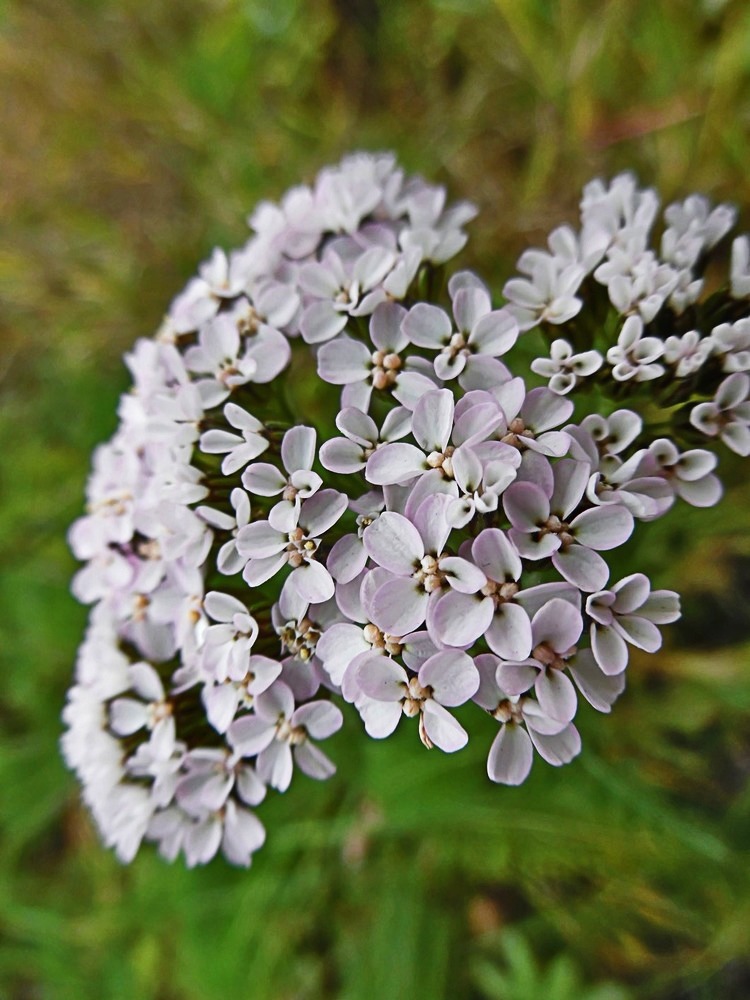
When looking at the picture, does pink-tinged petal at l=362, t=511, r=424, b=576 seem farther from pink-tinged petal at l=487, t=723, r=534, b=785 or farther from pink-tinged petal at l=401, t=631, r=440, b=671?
pink-tinged petal at l=487, t=723, r=534, b=785

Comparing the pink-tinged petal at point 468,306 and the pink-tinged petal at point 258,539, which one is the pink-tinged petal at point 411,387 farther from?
the pink-tinged petal at point 258,539

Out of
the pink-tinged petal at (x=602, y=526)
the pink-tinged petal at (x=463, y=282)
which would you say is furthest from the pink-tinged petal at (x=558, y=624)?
the pink-tinged petal at (x=463, y=282)

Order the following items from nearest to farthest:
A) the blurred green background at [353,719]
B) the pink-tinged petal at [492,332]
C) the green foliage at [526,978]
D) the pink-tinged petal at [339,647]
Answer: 1. the pink-tinged petal at [339,647]
2. the pink-tinged petal at [492,332]
3. the blurred green background at [353,719]
4. the green foliage at [526,978]

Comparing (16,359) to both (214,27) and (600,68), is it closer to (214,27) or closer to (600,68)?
(214,27)

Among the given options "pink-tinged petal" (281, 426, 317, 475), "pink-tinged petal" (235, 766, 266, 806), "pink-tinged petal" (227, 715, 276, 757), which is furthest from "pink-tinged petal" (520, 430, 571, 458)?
"pink-tinged petal" (235, 766, 266, 806)

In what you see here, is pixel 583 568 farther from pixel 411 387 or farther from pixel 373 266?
pixel 373 266

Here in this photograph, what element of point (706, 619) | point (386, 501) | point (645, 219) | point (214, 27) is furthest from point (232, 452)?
point (214, 27)
